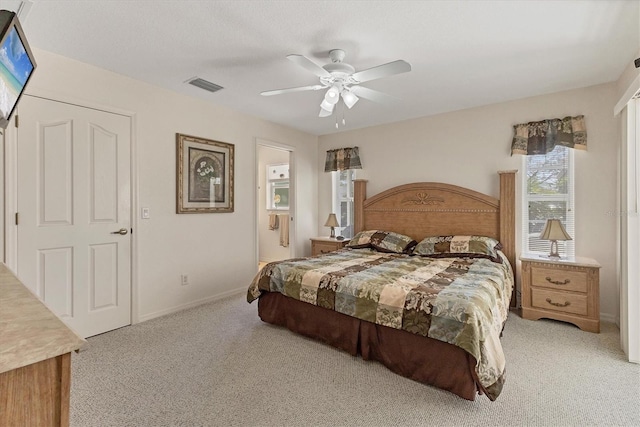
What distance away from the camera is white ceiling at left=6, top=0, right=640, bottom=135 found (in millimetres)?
2006

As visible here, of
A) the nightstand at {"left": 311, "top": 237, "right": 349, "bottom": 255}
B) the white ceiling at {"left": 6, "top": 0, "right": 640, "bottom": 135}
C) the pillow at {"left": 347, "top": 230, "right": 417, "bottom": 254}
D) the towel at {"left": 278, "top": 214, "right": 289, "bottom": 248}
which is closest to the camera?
the white ceiling at {"left": 6, "top": 0, "right": 640, "bottom": 135}

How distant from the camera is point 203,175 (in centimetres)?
375

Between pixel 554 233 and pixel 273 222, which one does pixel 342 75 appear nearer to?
pixel 554 233

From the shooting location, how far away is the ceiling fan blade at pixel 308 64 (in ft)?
6.73

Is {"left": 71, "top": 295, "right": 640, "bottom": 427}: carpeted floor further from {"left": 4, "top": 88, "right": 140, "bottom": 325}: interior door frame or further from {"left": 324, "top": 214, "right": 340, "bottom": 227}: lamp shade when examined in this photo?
{"left": 324, "top": 214, "right": 340, "bottom": 227}: lamp shade

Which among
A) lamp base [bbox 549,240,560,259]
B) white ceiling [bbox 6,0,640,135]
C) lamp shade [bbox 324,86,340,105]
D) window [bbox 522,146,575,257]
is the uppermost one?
white ceiling [bbox 6,0,640,135]

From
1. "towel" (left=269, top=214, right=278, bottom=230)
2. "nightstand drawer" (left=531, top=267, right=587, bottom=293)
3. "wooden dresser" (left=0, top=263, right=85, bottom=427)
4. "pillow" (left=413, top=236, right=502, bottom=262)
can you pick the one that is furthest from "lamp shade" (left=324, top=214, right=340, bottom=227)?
"wooden dresser" (left=0, top=263, right=85, bottom=427)

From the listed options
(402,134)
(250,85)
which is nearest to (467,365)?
(250,85)

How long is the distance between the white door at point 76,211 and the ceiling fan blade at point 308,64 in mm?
2020

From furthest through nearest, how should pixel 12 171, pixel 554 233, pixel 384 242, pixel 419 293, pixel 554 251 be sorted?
1. pixel 384 242
2. pixel 554 251
3. pixel 554 233
4. pixel 12 171
5. pixel 419 293

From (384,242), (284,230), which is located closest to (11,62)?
(384,242)

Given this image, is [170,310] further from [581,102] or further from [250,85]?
[581,102]

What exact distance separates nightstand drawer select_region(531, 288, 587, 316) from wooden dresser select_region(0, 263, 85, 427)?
3718 mm

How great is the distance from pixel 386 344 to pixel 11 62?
266 cm
